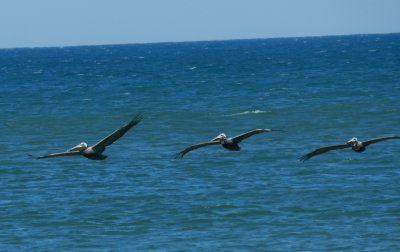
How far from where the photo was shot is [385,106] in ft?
294

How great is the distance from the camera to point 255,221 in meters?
45.8

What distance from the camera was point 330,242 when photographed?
42031mm

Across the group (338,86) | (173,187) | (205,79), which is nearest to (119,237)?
(173,187)

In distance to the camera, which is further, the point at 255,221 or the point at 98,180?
the point at 98,180

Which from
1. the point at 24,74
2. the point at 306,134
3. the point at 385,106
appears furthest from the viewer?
the point at 24,74

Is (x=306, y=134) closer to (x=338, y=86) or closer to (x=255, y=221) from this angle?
(x=255, y=221)

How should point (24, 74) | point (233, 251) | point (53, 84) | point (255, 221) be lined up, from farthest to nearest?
point (24, 74), point (53, 84), point (255, 221), point (233, 251)

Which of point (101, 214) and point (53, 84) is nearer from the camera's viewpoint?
point (101, 214)

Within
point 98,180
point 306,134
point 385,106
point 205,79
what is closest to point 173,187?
point 98,180

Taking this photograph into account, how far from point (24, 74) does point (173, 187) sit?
13120 centimetres

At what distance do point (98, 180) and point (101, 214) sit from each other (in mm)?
8635

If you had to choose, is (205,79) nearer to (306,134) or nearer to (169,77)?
(169,77)

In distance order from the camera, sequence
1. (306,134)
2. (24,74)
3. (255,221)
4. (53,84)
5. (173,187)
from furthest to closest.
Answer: (24,74) < (53,84) < (306,134) < (173,187) < (255,221)

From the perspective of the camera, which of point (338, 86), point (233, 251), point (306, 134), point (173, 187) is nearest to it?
point (233, 251)
